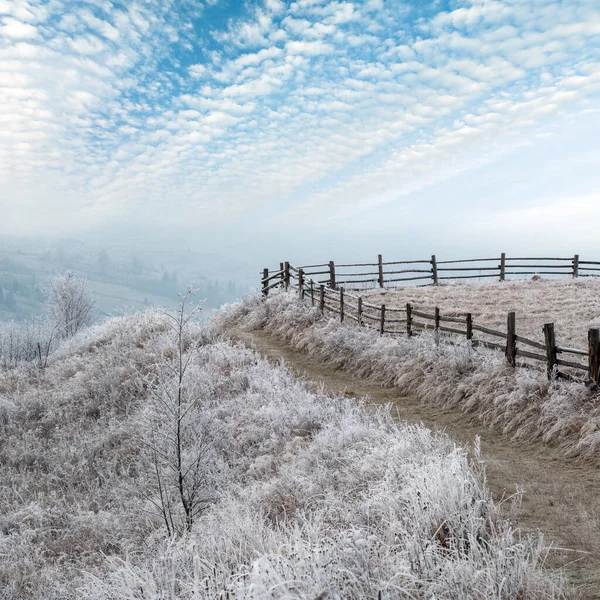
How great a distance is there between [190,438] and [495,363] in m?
6.07

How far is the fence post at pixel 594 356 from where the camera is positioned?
22.9 feet

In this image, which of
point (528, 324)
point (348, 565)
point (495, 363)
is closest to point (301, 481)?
point (348, 565)

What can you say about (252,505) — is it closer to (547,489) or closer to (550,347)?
(547,489)

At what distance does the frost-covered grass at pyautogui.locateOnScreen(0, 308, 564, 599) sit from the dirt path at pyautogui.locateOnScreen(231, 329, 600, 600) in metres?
0.32

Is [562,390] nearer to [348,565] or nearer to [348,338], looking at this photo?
[348,565]

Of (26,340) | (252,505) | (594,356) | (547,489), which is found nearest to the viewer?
(547,489)

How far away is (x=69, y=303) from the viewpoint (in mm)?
41062

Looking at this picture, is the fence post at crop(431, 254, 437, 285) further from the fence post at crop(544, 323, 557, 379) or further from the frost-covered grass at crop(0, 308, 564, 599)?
the fence post at crop(544, 323, 557, 379)

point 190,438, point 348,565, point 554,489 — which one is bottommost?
point 190,438

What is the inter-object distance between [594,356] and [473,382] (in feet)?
7.14

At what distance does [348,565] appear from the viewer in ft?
10.8

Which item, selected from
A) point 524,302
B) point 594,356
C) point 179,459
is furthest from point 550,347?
point 524,302

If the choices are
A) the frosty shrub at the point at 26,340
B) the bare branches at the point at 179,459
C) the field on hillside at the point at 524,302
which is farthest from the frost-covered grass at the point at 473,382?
the frosty shrub at the point at 26,340

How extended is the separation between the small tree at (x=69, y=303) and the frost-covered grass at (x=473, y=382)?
3241 centimetres
